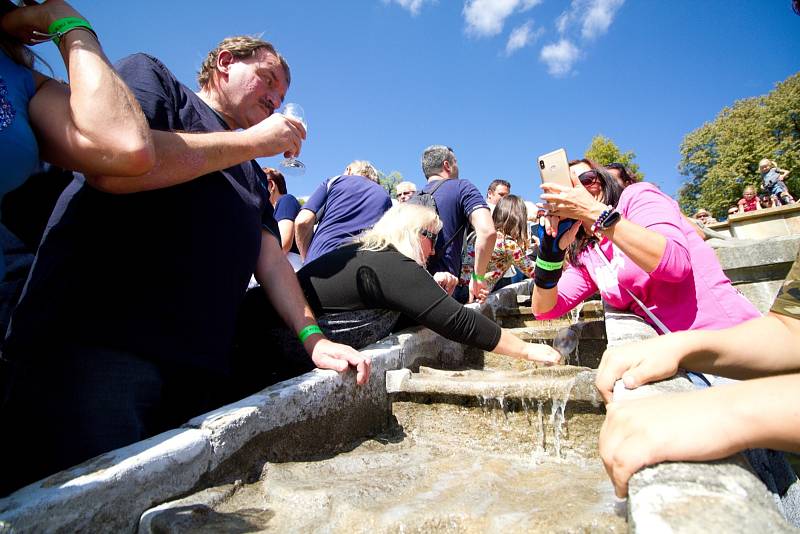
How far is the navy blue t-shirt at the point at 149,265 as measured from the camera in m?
1.35

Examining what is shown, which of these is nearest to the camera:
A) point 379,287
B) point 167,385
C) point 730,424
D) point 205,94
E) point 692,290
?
point 730,424

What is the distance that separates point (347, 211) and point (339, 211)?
78 mm

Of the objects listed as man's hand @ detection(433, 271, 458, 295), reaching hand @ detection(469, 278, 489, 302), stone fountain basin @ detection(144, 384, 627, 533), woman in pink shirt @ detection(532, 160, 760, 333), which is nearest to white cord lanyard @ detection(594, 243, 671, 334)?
woman in pink shirt @ detection(532, 160, 760, 333)

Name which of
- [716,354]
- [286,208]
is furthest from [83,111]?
[286,208]

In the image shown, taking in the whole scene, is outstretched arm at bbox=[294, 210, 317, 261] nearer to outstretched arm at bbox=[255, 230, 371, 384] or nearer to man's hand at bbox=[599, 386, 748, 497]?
outstretched arm at bbox=[255, 230, 371, 384]

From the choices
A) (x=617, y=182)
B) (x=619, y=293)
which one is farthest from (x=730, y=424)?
(x=617, y=182)

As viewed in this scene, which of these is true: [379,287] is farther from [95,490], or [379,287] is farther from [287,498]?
[95,490]

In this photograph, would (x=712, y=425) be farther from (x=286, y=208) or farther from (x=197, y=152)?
(x=286, y=208)

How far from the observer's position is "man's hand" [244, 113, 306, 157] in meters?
1.73

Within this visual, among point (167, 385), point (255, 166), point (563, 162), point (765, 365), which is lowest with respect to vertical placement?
point (765, 365)

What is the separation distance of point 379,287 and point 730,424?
5.89ft

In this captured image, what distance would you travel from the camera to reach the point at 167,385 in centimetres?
160

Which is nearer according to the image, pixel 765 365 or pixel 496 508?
pixel 765 365

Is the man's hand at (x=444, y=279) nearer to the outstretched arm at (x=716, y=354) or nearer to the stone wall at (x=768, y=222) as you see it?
the outstretched arm at (x=716, y=354)
